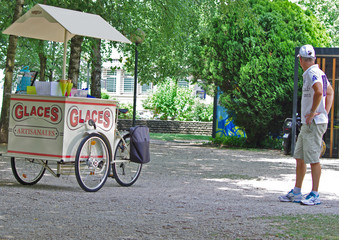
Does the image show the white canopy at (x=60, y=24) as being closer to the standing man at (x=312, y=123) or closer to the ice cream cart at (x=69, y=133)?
the ice cream cart at (x=69, y=133)

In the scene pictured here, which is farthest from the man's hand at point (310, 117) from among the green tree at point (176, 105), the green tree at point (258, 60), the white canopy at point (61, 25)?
the green tree at point (176, 105)

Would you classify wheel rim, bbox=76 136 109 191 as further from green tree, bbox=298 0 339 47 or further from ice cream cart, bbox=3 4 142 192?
green tree, bbox=298 0 339 47

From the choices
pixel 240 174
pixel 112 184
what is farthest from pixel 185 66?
pixel 112 184

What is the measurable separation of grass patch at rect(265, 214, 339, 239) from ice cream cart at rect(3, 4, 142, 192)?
10.2 feet

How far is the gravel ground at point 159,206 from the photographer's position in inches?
218

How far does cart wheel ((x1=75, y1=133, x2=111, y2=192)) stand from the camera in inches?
326

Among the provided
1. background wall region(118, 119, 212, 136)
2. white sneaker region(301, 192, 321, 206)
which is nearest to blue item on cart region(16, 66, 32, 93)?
white sneaker region(301, 192, 321, 206)

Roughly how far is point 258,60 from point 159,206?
42.5 ft

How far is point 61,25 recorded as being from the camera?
871 centimetres

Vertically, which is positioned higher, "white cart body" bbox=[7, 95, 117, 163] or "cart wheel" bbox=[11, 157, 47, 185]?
"white cart body" bbox=[7, 95, 117, 163]

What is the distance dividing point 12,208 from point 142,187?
2.98 metres

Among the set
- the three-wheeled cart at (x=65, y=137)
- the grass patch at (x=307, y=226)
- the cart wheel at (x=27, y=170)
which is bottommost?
the grass patch at (x=307, y=226)

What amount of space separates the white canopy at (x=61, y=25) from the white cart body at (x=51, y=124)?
84cm

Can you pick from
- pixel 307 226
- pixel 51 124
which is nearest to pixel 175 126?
pixel 51 124
